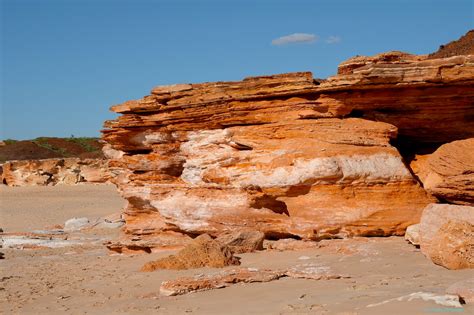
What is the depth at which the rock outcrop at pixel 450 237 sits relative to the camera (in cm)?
752

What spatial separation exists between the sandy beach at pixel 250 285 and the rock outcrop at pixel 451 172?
1.09 metres

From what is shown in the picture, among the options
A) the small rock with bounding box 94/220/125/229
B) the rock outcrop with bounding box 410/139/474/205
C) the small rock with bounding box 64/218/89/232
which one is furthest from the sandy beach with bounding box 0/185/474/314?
the small rock with bounding box 94/220/125/229

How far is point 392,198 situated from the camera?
402 inches

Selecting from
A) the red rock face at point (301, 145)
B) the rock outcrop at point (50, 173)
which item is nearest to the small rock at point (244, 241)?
the red rock face at point (301, 145)

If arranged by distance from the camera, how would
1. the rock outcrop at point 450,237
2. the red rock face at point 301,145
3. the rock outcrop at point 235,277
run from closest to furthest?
the rock outcrop at point 450,237, the rock outcrop at point 235,277, the red rock face at point 301,145

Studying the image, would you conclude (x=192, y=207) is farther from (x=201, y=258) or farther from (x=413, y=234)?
(x=413, y=234)

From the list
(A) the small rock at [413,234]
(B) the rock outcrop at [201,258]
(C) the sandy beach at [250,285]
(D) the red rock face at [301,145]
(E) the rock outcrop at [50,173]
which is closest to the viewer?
(C) the sandy beach at [250,285]

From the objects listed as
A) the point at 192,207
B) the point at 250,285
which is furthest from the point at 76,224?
the point at 250,285

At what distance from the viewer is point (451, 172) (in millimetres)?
9875

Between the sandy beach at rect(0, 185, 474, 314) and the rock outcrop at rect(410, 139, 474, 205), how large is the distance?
1.09 m

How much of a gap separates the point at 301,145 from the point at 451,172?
2.36 meters

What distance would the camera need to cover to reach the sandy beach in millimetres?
6340

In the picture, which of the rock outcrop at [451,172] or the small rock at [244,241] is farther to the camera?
the small rock at [244,241]

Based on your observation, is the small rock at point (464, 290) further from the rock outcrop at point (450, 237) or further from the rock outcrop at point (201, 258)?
the rock outcrop at point (201, 258)
